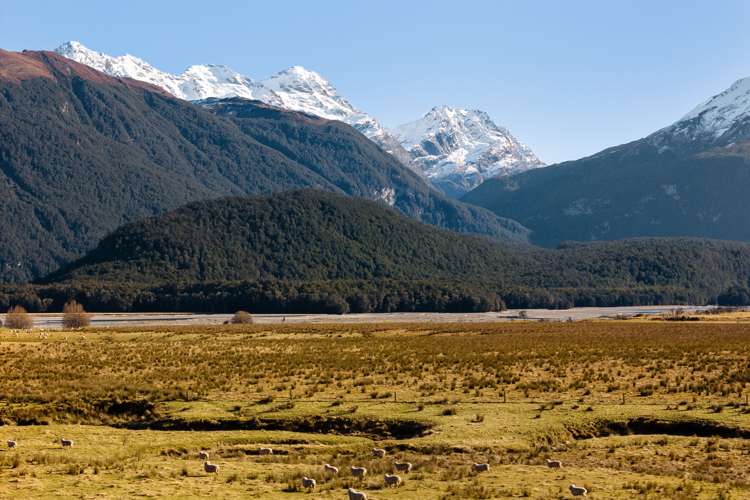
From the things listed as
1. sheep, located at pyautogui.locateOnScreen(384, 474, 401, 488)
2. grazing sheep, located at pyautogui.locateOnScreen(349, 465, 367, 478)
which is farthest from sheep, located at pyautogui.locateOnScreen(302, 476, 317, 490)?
sheep, located at pyautogui.locateOnScreen(384, 474, 401, 488)

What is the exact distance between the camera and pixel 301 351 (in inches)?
2960

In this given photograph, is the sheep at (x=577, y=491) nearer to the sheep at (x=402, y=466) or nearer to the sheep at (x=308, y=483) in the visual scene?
the sheep at (x=402, y=466)

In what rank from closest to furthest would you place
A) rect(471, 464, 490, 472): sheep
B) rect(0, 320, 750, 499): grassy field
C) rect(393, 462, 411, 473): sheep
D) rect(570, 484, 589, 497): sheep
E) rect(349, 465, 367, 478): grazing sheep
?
1. rect(570, 484, 589, 497): sheep
2. rect(0, 320, 750, 499): grassy field
3. rect(349, 465, 367, 478): grazing sheep
4. rect(393, 462, 411, 473): sheep
5. rect(471, 464, 490, 472): sheep

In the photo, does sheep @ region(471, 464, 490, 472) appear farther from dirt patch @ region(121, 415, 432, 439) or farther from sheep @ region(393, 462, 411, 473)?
dirt patch @ region(121, 415, 432, 439)

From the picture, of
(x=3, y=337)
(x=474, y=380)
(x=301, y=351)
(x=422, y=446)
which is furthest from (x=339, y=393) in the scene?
(x=3, y=337)

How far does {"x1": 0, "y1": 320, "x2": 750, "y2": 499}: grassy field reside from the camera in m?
27.4

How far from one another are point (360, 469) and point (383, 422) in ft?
39.4

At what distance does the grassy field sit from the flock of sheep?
33cm

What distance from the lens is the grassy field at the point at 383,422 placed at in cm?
2742

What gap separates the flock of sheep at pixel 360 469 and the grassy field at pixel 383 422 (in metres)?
0.33

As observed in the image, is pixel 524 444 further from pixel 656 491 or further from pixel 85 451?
pixel 85 451

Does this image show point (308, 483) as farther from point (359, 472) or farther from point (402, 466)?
point (402, 466)

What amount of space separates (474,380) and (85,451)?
24.2 m

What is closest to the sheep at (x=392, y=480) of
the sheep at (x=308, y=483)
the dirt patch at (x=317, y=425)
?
the sheep at (x=308, y=483)
